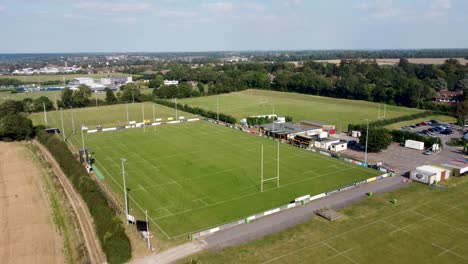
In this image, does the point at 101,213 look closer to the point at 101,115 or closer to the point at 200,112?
the point at 200,112

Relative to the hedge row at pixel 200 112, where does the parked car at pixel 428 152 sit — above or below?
below

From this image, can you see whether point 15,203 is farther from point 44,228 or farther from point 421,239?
point 421,239

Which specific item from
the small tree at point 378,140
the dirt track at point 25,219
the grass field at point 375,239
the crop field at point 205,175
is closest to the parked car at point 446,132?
the small tree at point 378,140

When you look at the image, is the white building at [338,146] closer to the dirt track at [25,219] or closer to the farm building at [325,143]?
the farm building at [325,143]

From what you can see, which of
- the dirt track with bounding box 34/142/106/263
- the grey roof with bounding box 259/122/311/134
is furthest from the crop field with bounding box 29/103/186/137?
the dirt track with bounding box 34/142/106/263

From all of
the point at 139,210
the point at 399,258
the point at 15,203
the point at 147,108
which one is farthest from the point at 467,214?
the point at 147,108

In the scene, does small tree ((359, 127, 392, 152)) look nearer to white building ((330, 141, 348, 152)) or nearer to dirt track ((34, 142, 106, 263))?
white building ((330, 141, 348, 152))

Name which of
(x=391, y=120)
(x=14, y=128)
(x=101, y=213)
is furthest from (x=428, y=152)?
(x=14, y=128)
